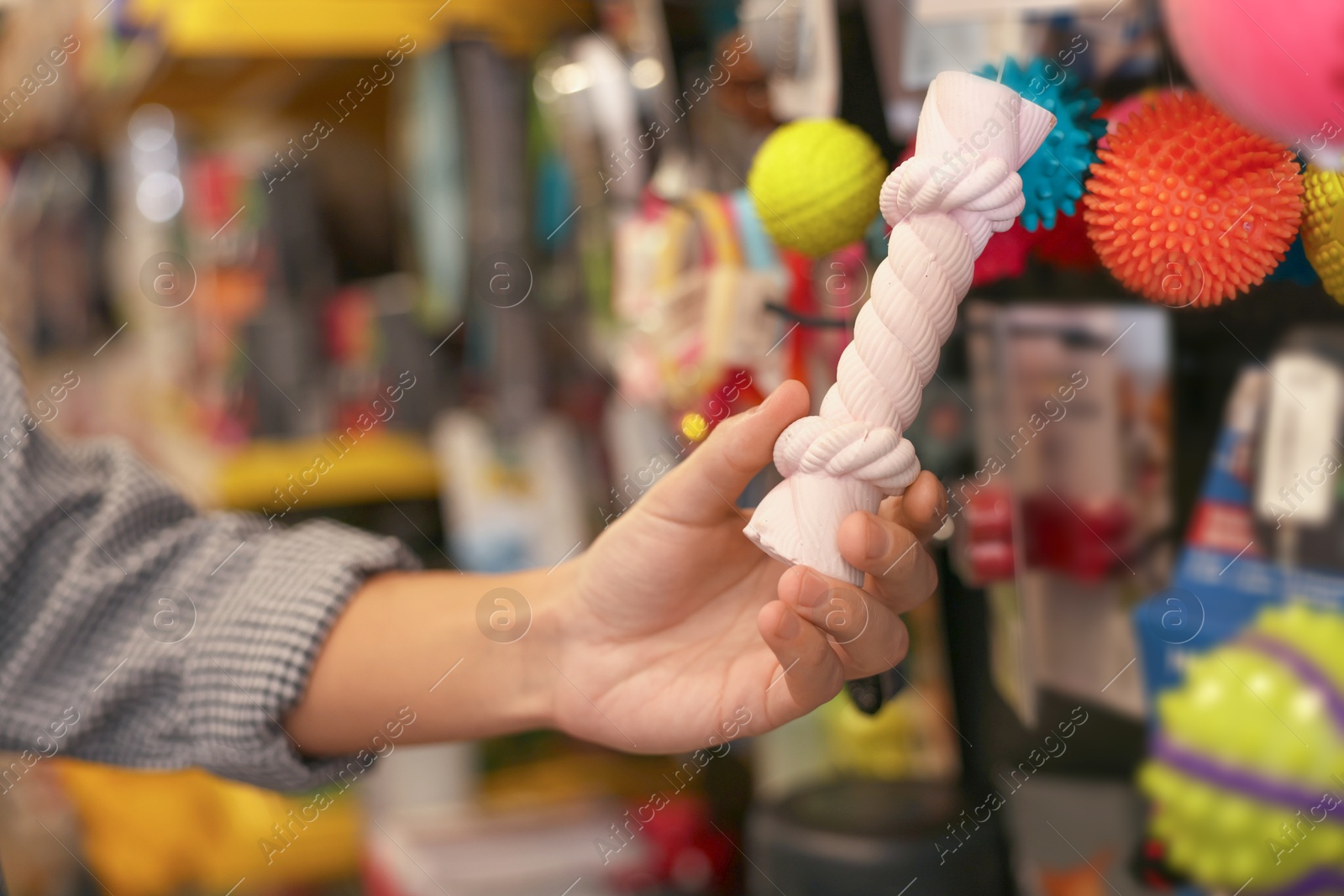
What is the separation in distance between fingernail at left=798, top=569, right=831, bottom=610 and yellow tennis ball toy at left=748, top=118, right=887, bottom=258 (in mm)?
148

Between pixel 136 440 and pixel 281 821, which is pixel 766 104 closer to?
pixel 281 821

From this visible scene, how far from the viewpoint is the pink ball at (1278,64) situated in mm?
295

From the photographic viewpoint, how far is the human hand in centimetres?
36

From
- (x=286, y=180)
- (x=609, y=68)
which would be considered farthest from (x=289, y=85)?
(x=609, y=68)

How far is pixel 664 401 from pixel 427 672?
26 centimetres

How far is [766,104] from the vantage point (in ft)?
1.88

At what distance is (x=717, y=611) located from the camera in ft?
1.62

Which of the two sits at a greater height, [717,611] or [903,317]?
[903,317]

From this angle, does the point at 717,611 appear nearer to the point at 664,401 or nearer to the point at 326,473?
the point at 664,401

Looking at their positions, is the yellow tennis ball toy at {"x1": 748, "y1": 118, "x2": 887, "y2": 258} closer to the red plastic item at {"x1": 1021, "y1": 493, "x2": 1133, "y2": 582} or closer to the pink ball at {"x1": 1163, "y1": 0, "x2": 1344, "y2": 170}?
the pink ball at {"x1": 1163, "y1": 0, "x2": 1344, "y2": 170}

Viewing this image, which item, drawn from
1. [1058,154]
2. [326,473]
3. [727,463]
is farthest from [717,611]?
[326,473]

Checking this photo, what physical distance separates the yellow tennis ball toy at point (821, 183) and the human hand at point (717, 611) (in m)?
0.07

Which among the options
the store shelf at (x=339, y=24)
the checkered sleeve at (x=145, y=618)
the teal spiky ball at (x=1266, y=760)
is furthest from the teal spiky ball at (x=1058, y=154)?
the store shelf at (x=339, y=24)

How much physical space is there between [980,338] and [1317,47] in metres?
0.34
